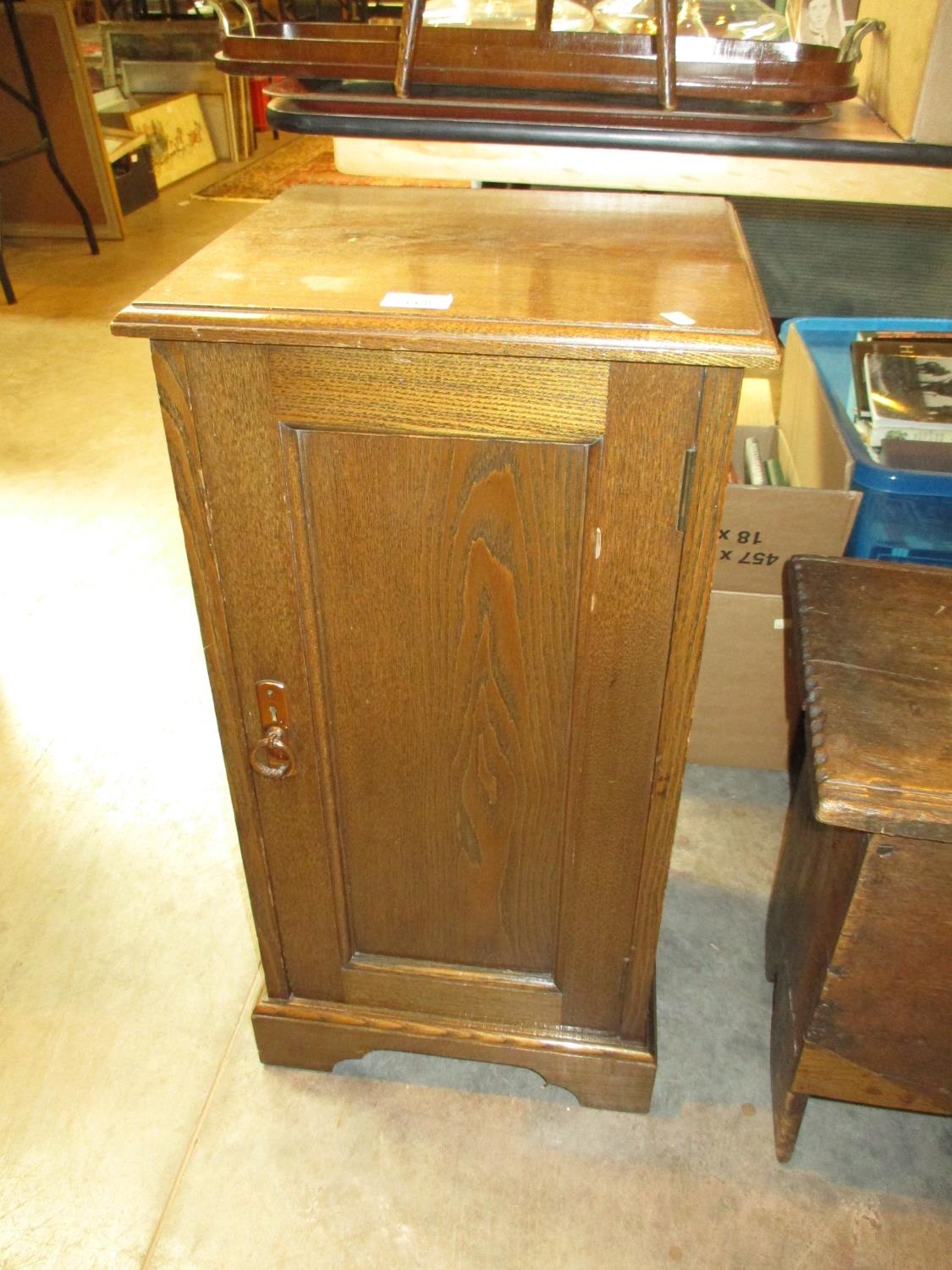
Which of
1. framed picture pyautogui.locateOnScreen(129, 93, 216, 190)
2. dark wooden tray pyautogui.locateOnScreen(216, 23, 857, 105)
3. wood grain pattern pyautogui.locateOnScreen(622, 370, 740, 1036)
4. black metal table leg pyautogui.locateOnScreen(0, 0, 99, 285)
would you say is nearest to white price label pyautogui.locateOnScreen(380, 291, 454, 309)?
wood grain pattern pyautogui.locateOnScreen(622, 370, 740, 1036)

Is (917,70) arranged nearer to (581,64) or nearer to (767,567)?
(581,64)

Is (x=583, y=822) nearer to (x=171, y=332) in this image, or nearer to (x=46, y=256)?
(x=171, y=332)

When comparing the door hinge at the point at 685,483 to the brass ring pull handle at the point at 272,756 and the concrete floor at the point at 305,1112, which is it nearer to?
the brass ring pull handle at the point at 272,756

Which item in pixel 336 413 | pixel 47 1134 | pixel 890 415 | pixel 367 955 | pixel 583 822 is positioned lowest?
pixel 47 1134

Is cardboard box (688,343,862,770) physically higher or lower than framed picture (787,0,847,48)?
lower

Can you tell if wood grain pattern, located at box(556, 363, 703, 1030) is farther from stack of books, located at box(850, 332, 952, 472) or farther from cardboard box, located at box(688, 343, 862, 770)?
stack of books, located at box(850, 332, 952, 472)

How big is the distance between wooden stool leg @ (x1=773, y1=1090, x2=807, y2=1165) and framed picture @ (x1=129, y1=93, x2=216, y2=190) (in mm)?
5445

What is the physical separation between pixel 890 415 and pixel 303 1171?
4.38ft

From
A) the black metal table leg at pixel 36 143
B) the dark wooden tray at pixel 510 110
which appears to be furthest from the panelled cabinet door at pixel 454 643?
the black metal table leg at pixel 36 143

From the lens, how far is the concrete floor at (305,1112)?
1.08 m

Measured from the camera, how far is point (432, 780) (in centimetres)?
98

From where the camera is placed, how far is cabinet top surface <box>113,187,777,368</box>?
70 cm

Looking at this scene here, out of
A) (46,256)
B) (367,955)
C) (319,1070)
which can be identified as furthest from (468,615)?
(46,256)

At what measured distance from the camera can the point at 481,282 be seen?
0.79 metres
